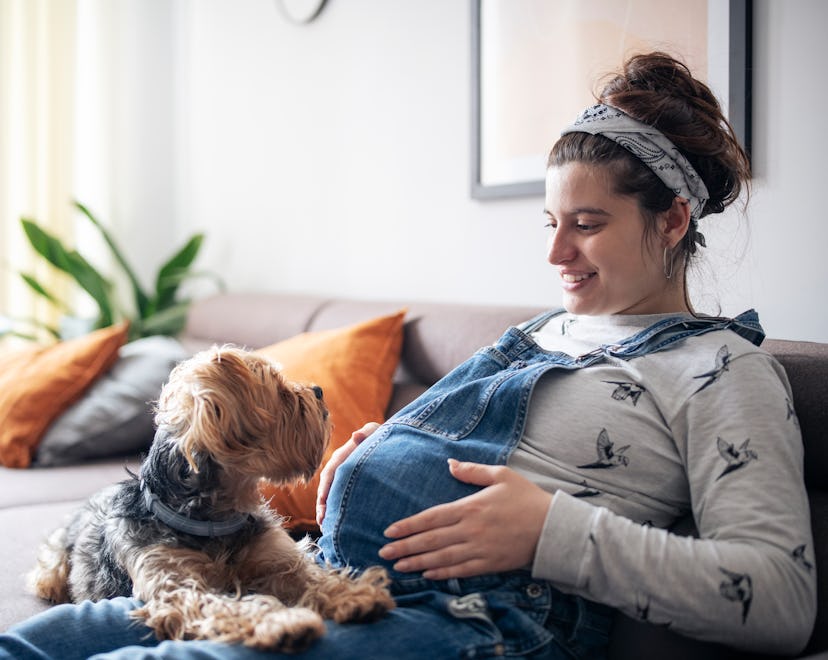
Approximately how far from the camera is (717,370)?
1.20m

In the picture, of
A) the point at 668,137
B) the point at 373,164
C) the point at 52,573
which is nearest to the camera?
the point at 668,137

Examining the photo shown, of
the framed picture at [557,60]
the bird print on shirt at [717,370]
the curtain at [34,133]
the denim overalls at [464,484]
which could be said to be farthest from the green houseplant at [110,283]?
the bird print on shirt at [717,370]

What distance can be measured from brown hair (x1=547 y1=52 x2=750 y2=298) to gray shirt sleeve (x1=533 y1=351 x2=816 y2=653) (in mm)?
383

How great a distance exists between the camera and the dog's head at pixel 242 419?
137 centimetres

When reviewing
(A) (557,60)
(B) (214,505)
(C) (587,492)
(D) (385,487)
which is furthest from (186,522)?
(A) (557,60)

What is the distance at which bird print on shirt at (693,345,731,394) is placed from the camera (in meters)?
1.20

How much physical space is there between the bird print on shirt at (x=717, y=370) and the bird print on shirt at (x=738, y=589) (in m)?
0.27

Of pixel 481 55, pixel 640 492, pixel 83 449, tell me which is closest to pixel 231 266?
pixel 83 449

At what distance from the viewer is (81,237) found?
425cm

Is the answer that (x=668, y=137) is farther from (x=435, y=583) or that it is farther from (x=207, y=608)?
(x=207, y=608)

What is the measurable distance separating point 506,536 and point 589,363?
1.15ft

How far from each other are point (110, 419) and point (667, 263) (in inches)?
75.8

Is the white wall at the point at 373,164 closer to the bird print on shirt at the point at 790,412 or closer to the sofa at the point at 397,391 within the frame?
the sofa at the point at 397,391

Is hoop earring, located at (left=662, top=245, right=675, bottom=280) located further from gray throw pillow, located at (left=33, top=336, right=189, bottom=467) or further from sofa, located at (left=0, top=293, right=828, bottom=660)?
gray throw pillow, located at (left=33, top=336, right=189, bottom=467)
